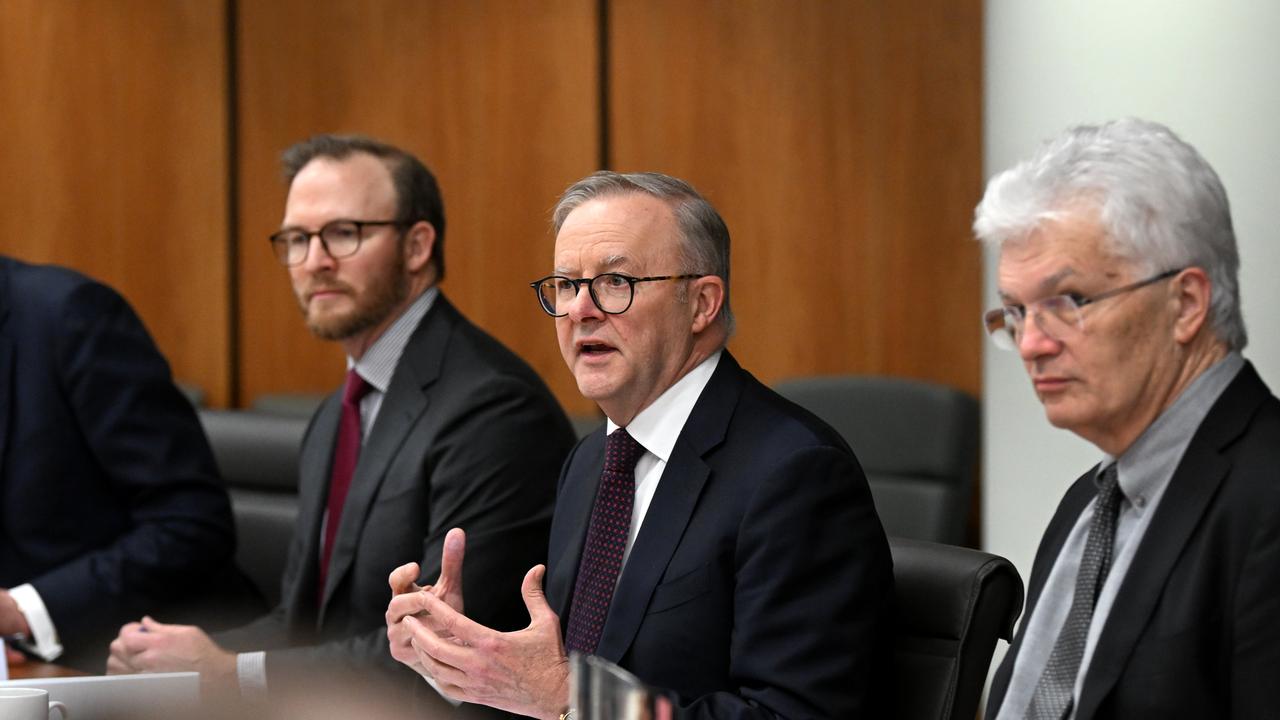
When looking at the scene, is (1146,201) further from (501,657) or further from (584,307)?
(501,657)

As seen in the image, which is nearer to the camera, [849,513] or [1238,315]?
[1238,315]

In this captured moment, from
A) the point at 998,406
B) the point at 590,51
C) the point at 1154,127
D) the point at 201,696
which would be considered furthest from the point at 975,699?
the point at 590,51

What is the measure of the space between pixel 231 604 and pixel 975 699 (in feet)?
5.79

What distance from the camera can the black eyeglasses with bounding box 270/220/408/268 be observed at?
2.83 m

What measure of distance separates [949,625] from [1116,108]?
1.39 metres

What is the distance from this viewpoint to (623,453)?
6.63ft

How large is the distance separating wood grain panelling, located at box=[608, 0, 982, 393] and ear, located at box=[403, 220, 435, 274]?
2120 millimetres

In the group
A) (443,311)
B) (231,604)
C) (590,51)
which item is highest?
(590,51)

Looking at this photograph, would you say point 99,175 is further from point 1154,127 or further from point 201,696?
point 1154,127

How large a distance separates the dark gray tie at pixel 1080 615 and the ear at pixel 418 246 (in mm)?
1605

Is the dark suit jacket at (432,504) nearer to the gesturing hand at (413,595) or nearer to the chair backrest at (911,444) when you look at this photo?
the gesturing hand at (413,595)


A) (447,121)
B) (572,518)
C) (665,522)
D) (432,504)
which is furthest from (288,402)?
(665,522)

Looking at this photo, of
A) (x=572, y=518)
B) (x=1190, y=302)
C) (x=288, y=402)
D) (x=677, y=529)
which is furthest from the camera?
(x=288, y=402)

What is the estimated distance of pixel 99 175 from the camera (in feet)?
18.6
